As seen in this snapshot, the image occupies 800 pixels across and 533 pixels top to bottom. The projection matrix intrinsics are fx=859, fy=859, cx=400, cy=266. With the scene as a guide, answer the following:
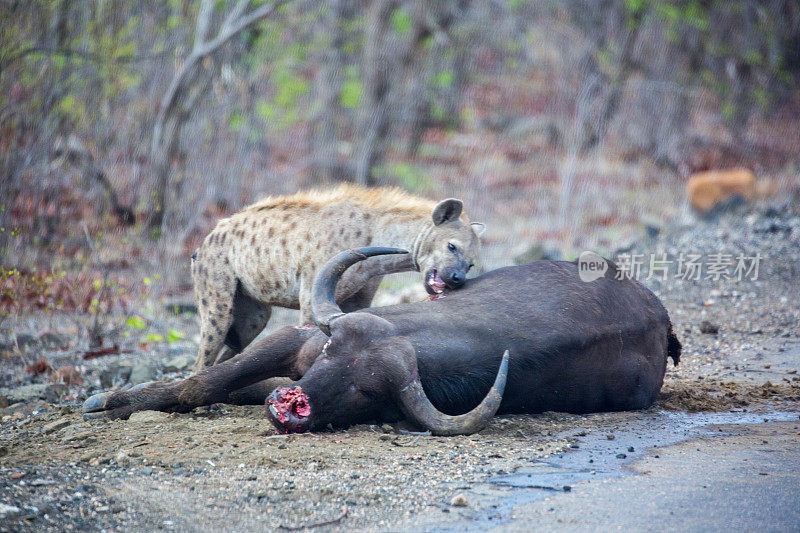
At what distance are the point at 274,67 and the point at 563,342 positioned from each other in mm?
11566

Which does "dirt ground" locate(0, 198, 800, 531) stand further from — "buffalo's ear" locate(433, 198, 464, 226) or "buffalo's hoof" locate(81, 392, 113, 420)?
"buffalo's ear" locate(433, 198, 464, 226)

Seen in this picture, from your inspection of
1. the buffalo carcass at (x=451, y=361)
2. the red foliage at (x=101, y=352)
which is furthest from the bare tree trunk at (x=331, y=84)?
the buffalo carcass at (x=451, y=361)

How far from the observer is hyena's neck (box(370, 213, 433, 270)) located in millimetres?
6551

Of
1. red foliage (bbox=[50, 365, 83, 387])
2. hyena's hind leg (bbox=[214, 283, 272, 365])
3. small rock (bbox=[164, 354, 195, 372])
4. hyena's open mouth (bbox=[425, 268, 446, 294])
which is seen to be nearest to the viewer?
hyena's open mouth (bbox=[425, 268, 446, 294])

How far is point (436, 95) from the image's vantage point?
62.0ft

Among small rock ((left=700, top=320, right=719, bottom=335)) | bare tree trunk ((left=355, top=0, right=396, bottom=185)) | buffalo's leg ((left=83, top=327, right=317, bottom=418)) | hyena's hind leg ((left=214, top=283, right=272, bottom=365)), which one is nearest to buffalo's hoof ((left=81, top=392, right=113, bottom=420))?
buffalo's leg ((left=83, top=327, right=317, bottom=418))

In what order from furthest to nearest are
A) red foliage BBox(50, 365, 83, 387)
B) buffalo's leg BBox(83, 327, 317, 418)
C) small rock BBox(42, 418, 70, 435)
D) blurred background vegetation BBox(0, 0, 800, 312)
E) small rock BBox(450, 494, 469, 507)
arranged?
blurred background vegetation BBox(0, 0, 800, 312), red foliage BBox(50, 365, 83, 387), buffalo's leg BBox(83, 327, 317, 418), small rock BBox(42, 418, 70, 435), small rock BBox(450, 494, 469, 507)

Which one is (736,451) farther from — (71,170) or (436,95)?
A: (436,95)

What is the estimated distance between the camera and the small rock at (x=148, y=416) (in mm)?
5199

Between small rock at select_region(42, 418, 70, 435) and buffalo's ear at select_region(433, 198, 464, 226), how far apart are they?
9.66 ft

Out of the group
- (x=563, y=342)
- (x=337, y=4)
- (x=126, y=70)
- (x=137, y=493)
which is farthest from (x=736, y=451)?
(x=337, y=4)

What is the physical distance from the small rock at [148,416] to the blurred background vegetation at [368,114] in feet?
9.63

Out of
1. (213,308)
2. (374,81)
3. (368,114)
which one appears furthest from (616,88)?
(213,308)

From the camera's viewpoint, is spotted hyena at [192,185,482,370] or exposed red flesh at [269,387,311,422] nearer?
exposed red flesh at [269,387,311,422]
